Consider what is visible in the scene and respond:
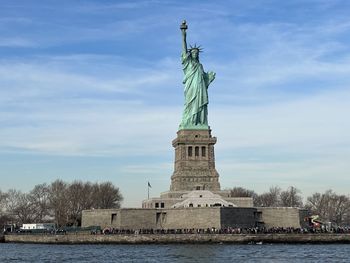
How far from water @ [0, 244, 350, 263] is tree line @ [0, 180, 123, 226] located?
31.7 m

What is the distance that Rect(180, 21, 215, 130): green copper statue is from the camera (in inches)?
2940

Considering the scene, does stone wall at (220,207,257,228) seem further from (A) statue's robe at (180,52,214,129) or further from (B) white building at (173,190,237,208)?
(A) statue's robe at (180,52,214,129)

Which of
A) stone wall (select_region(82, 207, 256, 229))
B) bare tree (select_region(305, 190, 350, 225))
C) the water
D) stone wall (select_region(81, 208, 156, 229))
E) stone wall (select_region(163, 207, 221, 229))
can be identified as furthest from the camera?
bare tree (select_region(305, 190, 350, 225))

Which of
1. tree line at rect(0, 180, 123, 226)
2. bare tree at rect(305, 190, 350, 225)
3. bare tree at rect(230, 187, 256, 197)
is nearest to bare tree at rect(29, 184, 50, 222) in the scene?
tree line at rect(0, 180, 123, 226)

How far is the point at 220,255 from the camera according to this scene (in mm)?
46562

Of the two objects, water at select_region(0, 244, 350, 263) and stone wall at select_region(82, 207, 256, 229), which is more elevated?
stone wall at select_region(82, 207, 256, 229)

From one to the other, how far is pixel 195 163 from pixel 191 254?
85.1 feet

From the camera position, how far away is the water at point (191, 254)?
44125mm

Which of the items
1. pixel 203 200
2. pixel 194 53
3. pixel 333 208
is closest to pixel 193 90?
pixel 194 53

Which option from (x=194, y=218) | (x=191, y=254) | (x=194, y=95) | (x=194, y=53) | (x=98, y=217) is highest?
(x=194, y=53)

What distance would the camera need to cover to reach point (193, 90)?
75.2 metres

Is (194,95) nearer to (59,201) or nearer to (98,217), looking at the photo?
(98,217)

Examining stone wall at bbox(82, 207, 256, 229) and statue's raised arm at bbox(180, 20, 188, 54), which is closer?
stone wall at bbox(82, 207, 256, 229)

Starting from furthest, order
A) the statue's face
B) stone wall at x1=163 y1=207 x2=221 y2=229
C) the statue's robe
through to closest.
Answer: the statue's face → the statue's robe → stone wall at x1=163 y1=207 x2=221 y2=229
